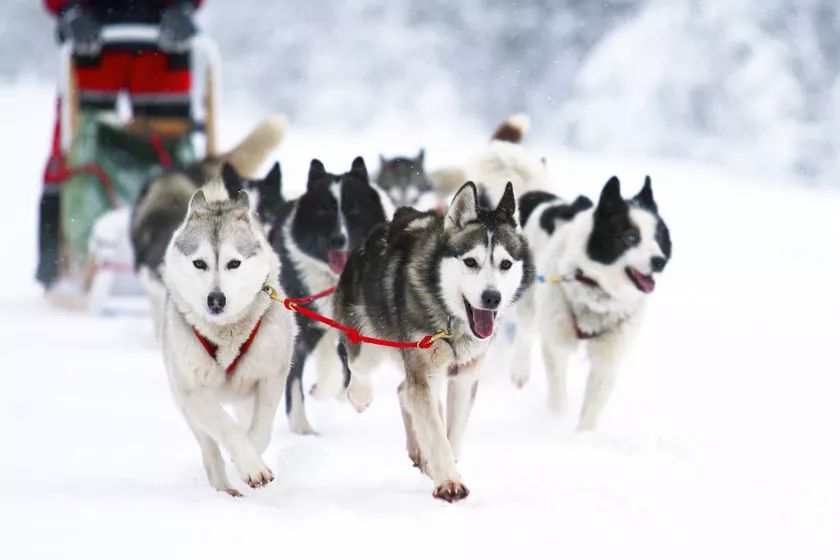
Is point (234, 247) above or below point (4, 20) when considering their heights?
below

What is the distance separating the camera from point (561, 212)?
4.56m

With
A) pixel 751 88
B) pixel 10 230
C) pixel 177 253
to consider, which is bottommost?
pixel 10 230

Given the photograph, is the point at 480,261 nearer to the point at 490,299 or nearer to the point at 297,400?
the point at 490,299

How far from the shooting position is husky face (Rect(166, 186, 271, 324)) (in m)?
2.74

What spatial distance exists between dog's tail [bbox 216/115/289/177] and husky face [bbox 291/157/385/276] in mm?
1743

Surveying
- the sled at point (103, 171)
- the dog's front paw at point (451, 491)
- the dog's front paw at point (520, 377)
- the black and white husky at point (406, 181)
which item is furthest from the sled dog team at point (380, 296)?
the sled at point (103, 171)

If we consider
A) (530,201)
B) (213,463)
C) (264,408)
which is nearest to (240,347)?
(264,408)

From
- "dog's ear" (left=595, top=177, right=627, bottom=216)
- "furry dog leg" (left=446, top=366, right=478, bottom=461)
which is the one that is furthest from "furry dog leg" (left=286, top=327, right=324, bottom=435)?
"dog's ear" (left=595, top=177, right=627, bottom=216)

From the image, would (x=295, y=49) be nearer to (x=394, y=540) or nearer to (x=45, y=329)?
(x=45, y=329)

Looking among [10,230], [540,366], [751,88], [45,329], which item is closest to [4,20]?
[10,230]

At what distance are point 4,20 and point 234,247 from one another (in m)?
20.5

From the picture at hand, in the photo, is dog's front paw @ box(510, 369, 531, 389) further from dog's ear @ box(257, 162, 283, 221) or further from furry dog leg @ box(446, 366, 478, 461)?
furry dog leg @ box(446, 366, 478, 461)

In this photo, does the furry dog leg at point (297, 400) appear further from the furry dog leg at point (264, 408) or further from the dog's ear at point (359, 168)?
the furry dog leg at point (264, 408)

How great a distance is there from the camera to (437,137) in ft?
59.2
